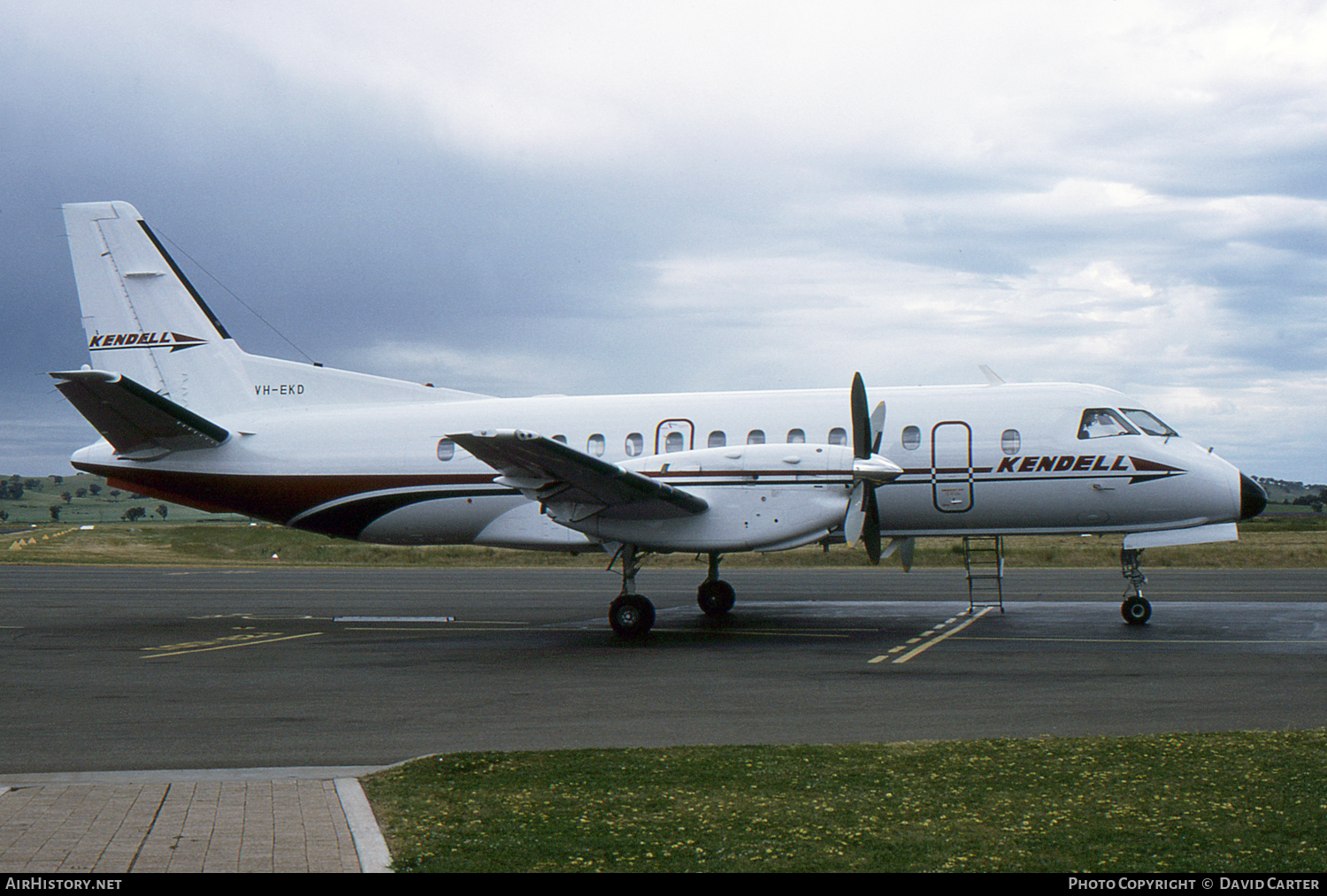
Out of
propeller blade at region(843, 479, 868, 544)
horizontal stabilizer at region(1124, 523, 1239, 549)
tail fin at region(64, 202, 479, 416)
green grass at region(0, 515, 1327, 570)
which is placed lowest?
green grass at region(0, 515, 1327, 570)

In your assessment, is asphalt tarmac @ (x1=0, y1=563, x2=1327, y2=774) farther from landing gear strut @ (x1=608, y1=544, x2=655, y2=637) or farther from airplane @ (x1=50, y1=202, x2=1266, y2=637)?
Answer: airplane @ (x1=50, y1=202, x2=1266, y2=637)

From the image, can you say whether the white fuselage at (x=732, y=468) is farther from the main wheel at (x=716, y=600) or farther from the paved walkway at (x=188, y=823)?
the paved walkway at (x=188, y=823)

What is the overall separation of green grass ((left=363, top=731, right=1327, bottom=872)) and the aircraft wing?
720 cm

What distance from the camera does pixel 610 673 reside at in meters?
13.0

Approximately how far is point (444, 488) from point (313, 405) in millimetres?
3900

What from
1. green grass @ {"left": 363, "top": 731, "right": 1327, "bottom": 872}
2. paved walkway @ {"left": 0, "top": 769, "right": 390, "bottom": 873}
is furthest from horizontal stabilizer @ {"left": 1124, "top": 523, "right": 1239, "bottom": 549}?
paved walkway @ {"left": 0, "top": 769, "right": 390, "bottom": 873}

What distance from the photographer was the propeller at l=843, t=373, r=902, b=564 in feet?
52.0

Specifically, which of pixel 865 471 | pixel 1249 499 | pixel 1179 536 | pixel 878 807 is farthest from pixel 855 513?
pixel 878 807

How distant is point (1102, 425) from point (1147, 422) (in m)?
0.92

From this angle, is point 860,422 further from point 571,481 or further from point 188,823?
point 188,823

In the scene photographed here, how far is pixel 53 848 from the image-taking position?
546 centimetres

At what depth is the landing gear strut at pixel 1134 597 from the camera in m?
17.3
